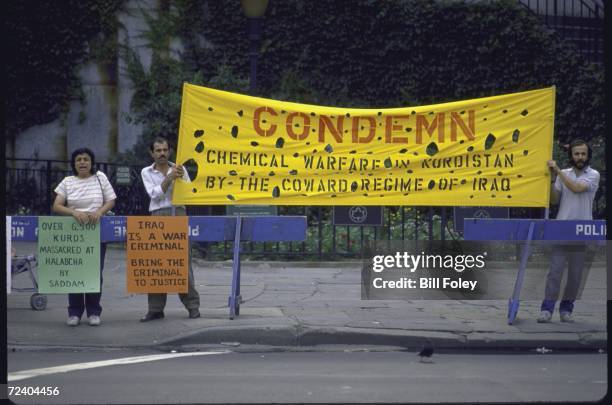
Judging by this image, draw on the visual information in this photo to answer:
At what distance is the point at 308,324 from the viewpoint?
978 centimetres

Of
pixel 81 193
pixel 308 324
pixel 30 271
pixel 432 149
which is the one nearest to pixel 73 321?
pixel 81 193

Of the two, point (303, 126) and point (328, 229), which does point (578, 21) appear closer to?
point (328, 229)

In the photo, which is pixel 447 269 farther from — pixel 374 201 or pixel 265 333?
pixel 265 333

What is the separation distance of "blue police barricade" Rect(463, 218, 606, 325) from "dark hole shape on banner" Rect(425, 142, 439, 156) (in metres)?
0.76

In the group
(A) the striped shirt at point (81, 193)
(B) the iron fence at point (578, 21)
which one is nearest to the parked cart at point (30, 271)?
(A) the striped shirt at point (81, 193)

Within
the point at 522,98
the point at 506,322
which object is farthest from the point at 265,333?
the point at 522,98

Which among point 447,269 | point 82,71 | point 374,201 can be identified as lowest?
point 447,269

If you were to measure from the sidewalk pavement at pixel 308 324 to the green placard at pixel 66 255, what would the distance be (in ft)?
1.29

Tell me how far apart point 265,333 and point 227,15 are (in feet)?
46.6

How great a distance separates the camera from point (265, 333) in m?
9.47

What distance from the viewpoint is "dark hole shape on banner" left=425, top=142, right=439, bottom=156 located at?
10406mm

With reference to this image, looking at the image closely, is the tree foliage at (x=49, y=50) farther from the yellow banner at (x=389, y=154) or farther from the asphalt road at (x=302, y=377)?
the asphalt road at (x=302, y=377)

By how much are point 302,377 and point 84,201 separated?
11.4 ft

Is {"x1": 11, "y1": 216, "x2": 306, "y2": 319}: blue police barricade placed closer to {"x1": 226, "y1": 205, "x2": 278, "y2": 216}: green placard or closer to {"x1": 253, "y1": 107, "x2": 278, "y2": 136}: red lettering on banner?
{"x1": 253, "y1": 107, "x2": 278, "y2": 136}: red lettering on banner
